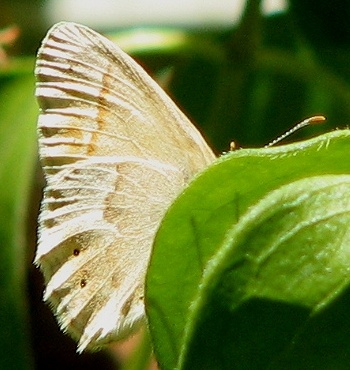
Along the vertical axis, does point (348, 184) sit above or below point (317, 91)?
above

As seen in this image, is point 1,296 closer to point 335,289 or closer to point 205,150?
point 205,150

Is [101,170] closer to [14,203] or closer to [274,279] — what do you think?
[14,203]

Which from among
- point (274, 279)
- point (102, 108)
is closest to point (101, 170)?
point (102, 108)

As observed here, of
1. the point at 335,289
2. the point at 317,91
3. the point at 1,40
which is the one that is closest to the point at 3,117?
the point at 1,40

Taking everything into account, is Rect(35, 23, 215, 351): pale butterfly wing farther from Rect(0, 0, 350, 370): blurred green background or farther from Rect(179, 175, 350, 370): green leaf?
Rect(179, 175, 350, 370): green leaf

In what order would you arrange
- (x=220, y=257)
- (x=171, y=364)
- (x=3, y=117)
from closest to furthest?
(x=220, y=257) < (x=171, y=364) < (x=3, y=117)

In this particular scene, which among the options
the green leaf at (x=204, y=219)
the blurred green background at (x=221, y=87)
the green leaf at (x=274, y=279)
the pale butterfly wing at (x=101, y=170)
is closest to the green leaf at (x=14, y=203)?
the blurred green background at (x=221, y=87)
